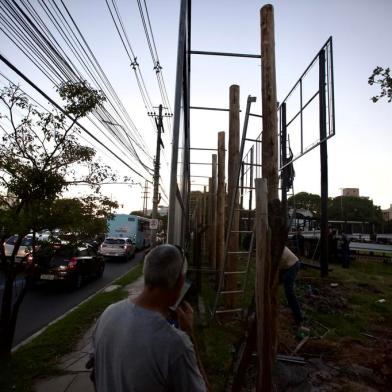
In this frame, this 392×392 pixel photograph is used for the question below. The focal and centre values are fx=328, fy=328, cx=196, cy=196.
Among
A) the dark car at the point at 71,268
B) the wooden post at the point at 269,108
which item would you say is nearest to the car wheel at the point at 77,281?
the dark car at the point at 71,268

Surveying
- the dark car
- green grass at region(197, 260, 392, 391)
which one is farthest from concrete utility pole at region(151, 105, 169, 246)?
green grass at region(197, 260, 392, 391)

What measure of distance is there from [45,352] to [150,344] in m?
4.68

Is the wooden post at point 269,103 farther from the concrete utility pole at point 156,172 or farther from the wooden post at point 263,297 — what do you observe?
the concrete utility pole at point 156,172

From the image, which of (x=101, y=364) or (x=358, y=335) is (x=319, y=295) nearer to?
(x=358, y=335)

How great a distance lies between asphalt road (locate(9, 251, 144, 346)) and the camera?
704cm

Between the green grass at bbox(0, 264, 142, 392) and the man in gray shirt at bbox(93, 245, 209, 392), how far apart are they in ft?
10.7

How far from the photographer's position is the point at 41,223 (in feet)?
15.1

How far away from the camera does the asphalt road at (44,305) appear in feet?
23.1

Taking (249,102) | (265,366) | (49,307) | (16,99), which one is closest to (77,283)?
(49,307)

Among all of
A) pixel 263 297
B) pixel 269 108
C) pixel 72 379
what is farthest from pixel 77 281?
pixel 263 297

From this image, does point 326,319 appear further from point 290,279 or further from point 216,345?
point 216,345

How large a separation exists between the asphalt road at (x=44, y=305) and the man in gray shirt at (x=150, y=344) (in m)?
5.65

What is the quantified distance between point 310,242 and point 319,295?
9.38m

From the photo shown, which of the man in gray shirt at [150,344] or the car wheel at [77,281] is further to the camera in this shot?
the car wheel at [77,281]
